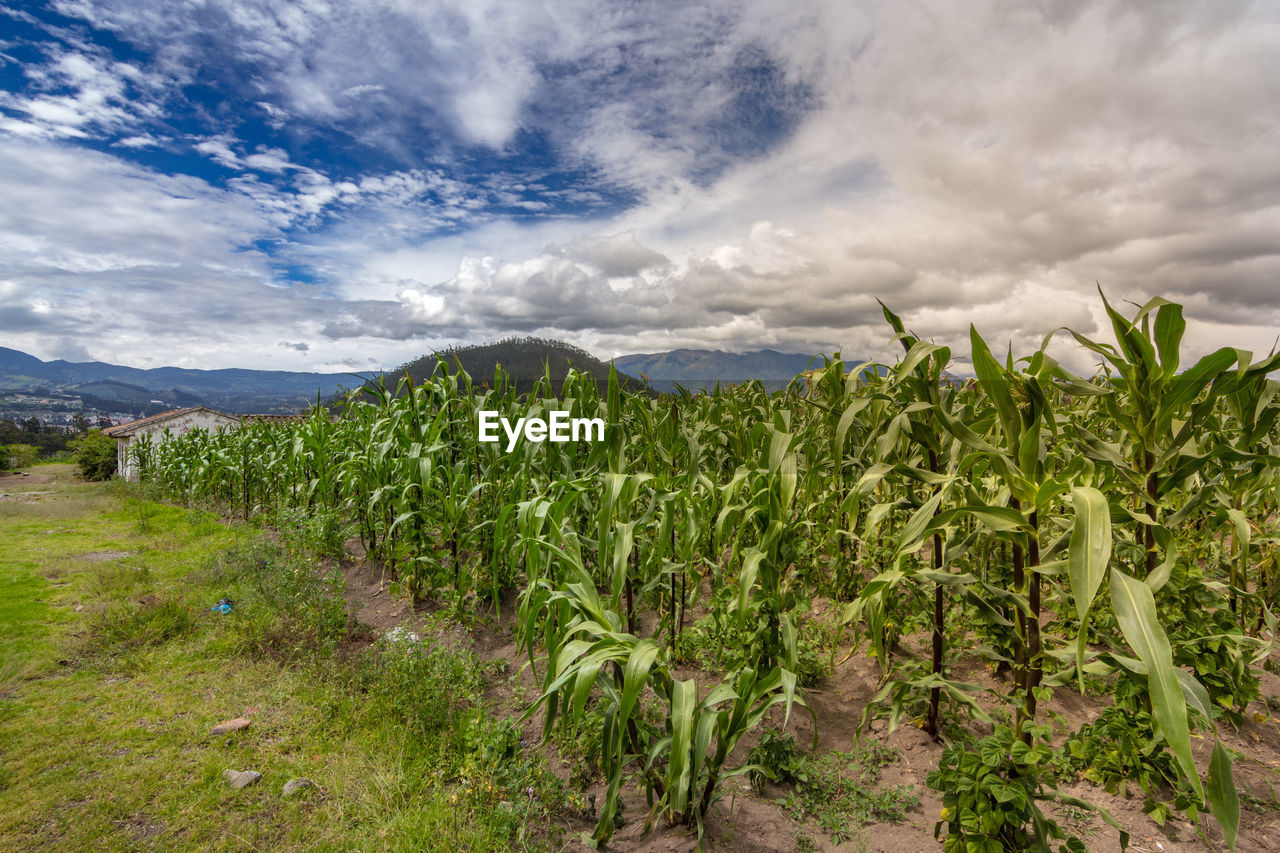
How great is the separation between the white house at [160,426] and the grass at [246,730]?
18.6 meters

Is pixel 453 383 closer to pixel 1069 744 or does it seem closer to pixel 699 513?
pixel 699 513

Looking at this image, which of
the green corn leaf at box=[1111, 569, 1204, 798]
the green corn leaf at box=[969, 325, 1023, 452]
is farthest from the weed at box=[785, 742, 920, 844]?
the green corn leaf at box=[969, 325, 1023, 452]

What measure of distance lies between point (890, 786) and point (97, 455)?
1282 inches

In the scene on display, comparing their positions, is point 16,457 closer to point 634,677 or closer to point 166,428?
point 166,428

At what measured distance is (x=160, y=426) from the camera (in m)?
22.3

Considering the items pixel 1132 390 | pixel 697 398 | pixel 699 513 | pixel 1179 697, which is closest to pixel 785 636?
pixel 699 513

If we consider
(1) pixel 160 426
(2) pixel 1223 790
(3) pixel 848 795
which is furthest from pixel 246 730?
(1) pixel 160 426

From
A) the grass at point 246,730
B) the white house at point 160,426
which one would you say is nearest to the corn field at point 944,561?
the grass at point 246,730

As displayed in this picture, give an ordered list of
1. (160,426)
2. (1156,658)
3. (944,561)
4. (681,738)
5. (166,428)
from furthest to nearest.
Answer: (160,426), (166,428), (944,561), (681,738), (1156,658)

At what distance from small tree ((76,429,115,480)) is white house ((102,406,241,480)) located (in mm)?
585

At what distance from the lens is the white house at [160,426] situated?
68.9ft

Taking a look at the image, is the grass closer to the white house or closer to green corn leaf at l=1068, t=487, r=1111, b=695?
green corn leaf at l=1068, t=487, r=1111, b=695

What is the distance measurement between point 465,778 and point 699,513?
66.0 inches

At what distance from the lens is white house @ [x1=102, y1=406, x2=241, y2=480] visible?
21000 millimetres
